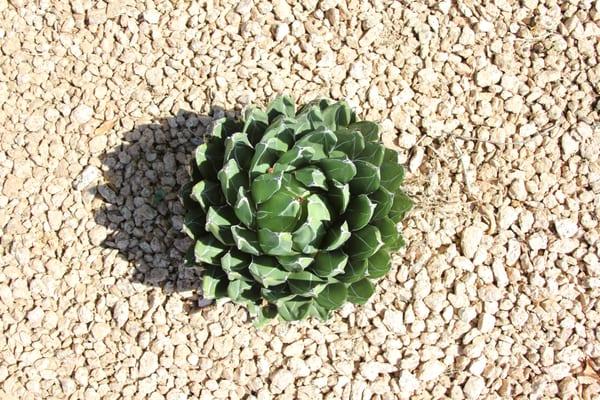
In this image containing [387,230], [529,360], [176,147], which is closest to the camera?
[387,230]

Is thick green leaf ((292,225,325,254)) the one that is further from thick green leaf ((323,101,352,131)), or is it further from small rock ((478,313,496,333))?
small rock ((478,313,496,333))

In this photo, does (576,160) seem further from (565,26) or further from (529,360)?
(529,360)

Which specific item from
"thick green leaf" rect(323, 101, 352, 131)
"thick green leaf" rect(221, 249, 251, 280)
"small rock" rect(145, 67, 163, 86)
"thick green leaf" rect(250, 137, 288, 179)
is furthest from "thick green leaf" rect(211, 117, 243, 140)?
"small rock" rect(145, 67, 163, 86)

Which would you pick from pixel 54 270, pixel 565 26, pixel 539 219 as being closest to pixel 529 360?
pixel 539 219

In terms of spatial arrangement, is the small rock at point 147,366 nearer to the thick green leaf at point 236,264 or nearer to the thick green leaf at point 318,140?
the thick green leaf at point 236,264

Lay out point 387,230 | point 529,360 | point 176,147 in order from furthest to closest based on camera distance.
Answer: point 176,147 → point 529,360 → point 387,230
